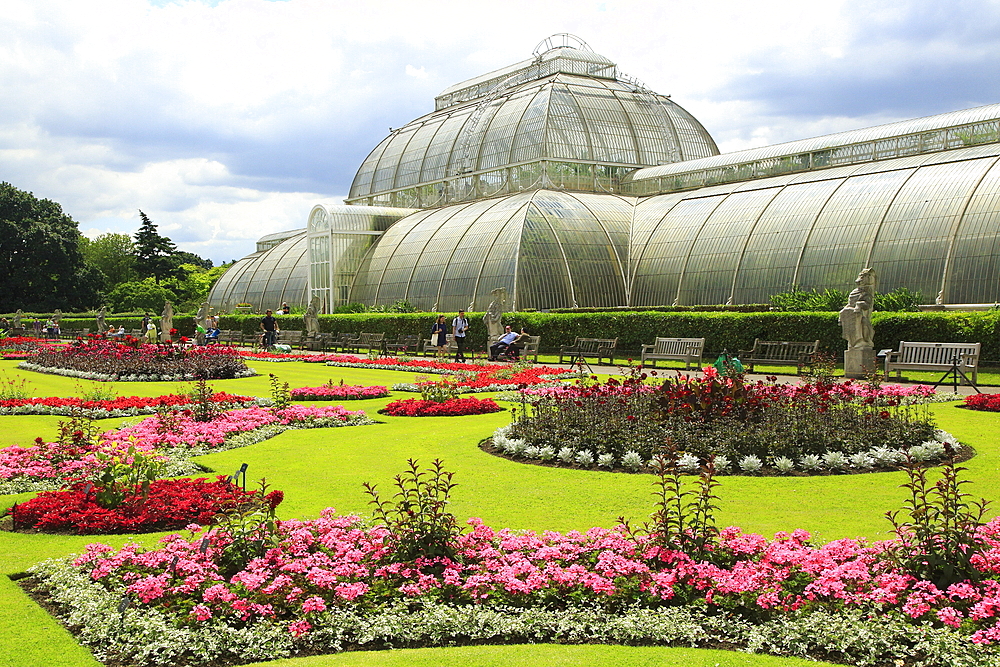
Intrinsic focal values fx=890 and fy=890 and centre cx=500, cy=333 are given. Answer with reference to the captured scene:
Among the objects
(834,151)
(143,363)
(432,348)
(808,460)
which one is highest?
(834,151)

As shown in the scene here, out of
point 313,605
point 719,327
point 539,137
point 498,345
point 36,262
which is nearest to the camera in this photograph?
point 313,605

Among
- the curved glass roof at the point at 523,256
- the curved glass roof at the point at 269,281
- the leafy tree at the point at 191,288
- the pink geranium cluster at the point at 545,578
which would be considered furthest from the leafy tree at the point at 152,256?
the pink geranium cluster at the point at 545,578

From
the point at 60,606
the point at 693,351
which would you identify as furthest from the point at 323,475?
the point at 693,351

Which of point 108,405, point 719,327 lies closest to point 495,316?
point 719,327

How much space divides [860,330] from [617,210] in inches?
985

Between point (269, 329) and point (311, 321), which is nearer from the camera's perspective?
point (269, 329)

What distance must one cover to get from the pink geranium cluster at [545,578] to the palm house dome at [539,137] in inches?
1719

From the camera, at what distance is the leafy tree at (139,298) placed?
8056 centimetres

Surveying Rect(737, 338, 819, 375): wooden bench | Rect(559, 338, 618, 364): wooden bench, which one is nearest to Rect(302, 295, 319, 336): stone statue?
Rect(559, 338, 618, 364): wooden bench

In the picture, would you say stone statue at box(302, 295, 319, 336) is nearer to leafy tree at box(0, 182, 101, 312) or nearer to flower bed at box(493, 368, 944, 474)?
flower bed at box(493, 368, 944, 474)

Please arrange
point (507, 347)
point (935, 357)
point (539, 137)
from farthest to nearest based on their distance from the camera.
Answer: point (539, 137)
point (507, 347)
point (935, 357)

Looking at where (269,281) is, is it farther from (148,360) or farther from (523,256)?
(148,360)

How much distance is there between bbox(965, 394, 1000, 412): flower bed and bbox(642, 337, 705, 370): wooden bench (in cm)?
862

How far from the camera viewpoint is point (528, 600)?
6.37 metres
